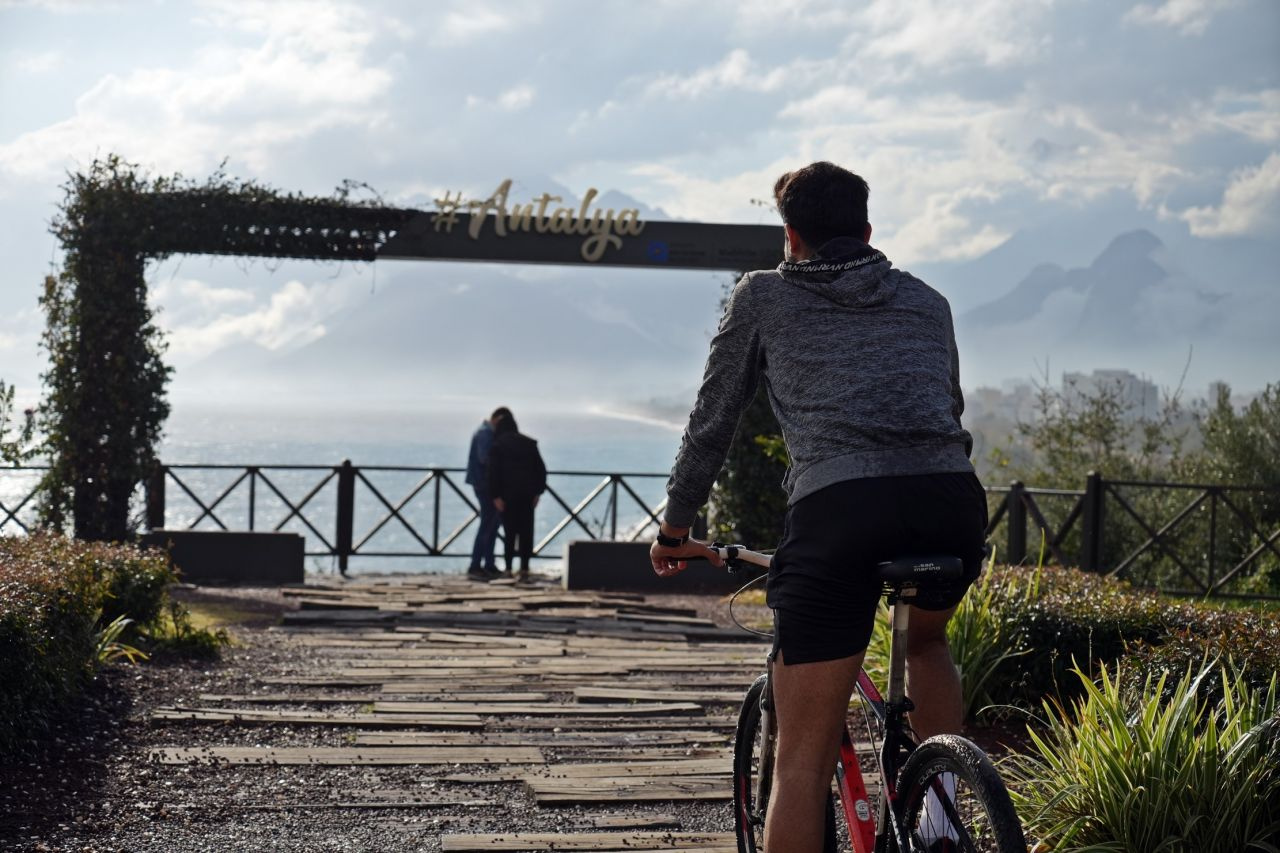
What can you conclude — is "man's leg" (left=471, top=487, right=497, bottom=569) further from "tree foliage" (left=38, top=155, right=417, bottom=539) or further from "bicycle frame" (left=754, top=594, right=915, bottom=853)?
"bicycle frame" (left=754, top=594, right=915, bottom=853)

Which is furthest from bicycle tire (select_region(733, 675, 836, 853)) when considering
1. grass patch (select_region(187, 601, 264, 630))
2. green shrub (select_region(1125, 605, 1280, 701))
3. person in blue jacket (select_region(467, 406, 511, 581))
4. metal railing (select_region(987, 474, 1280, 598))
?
person in blue jacket (select_region(467, 406, 511, 581))

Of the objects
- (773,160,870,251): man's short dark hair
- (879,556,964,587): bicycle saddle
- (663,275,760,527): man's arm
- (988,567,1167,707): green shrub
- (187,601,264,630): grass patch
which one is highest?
(773,160,870,251): man's short dark hair

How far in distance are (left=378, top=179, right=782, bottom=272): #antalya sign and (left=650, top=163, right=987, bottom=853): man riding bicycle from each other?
39.7 feet

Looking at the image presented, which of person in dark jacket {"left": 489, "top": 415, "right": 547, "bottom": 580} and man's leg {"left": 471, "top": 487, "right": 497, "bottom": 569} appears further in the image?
man's leg {"left": 471, "top": 487, "right": 497, "bottom": 569}

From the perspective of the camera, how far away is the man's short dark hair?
2.88 m

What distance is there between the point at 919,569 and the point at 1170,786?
1.57 m

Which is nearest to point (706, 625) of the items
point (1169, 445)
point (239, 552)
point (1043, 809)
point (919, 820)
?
point (239, 552)

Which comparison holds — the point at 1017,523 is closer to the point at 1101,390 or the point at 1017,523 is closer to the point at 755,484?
the point at 755,484

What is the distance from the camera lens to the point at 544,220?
597 inches

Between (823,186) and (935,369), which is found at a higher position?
(823,186)

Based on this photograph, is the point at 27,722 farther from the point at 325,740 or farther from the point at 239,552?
the point at 239,552

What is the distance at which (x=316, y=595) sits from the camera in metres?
12.2

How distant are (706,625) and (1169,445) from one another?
11.9 metres

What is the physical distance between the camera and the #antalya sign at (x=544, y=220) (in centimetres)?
1505
